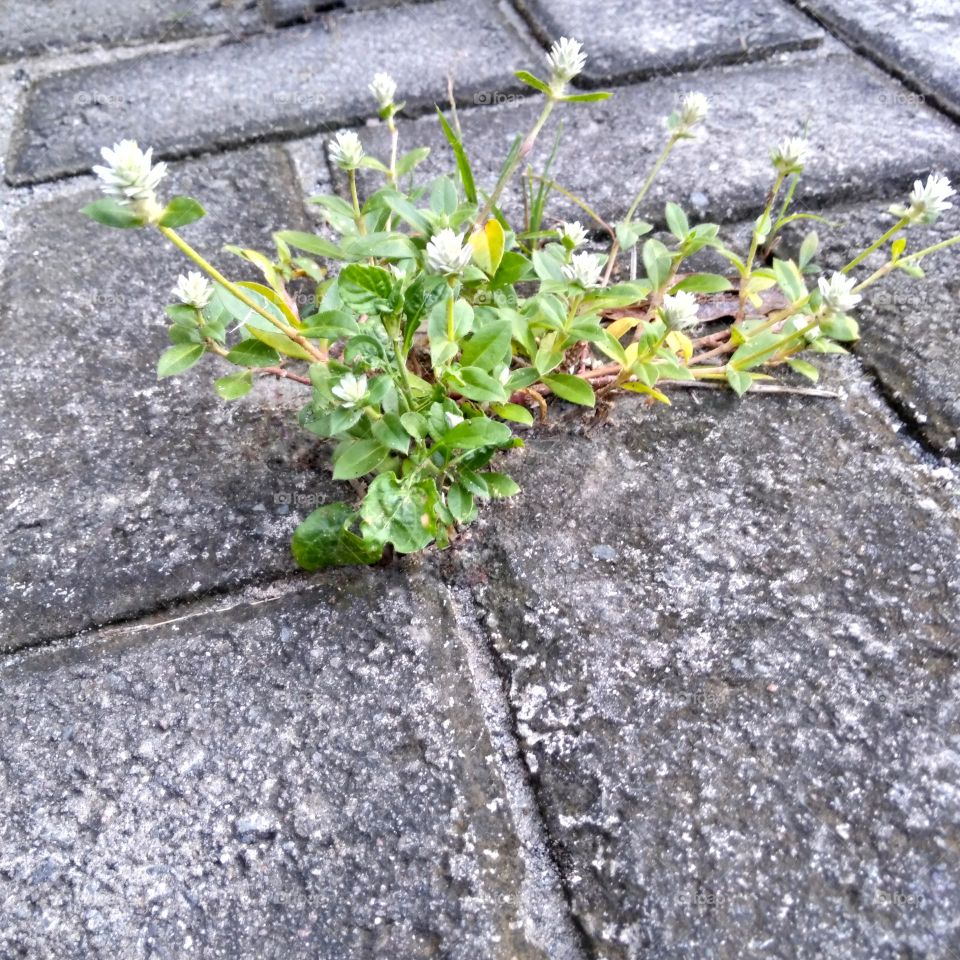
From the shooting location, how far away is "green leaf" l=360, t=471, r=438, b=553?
2.69ft

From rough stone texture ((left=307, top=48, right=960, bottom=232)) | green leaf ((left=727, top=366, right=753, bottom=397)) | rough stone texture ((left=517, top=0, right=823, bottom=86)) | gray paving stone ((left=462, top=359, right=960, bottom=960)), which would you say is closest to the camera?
gray paving stone ((left=462, top=359, right=960, bottom=960))

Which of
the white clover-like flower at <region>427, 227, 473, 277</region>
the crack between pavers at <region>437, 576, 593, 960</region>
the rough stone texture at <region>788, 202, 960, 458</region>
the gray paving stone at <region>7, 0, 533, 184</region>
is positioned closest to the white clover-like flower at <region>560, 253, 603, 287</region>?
the white clover-like flower at <region>427, 227, 473, 277</region>

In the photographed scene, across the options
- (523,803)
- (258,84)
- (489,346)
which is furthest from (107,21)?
(523,803)

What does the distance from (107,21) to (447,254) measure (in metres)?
1.48

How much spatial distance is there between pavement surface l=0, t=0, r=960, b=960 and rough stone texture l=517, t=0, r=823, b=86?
0.38 metres

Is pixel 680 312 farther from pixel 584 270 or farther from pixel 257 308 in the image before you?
pixel 257 308

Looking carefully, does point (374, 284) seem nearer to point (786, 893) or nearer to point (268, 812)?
point (268, 812)

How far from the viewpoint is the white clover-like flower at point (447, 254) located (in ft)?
2.60

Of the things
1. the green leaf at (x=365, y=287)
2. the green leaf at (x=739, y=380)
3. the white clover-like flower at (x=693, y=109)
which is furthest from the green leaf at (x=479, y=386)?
the white clover-like flower at (x=693, y=109)

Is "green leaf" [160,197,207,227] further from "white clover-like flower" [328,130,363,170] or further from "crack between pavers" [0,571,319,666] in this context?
"crack between pavers" [0,571,319,666]

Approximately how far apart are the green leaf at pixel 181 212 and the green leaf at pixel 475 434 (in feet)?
0.95

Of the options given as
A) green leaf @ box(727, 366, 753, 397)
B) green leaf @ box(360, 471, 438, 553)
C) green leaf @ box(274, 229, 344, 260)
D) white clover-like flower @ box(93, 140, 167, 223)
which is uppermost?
white clover-like flower @ box(93, 140, 167, 223)

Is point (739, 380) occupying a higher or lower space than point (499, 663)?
higher

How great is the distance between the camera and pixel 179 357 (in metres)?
0.89
